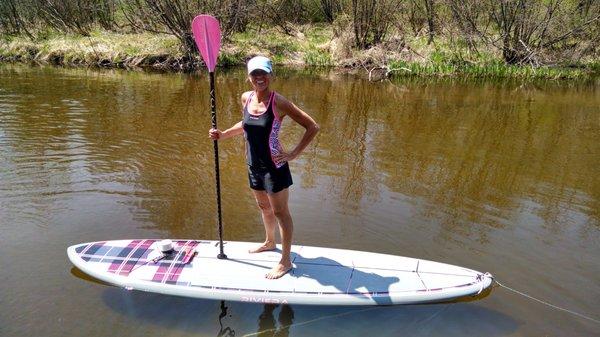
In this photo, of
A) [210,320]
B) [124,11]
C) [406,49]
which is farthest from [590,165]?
[124,11]

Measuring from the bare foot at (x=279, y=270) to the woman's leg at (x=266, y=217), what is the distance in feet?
1.21

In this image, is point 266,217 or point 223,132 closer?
point 223,132

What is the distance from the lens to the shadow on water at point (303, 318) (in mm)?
4176

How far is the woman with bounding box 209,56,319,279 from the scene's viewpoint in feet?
12.9

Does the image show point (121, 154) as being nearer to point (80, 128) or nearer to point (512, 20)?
point (80, 128)

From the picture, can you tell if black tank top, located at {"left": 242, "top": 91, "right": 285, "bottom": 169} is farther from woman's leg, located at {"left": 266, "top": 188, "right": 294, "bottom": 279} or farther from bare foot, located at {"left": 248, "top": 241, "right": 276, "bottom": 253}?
bare foot, located at {"left": 248, "top": 241, "right": 276, "bottom": 253}

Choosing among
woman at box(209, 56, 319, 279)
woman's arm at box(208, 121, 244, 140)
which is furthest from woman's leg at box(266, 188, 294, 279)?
woman's arm at box(208, 121, 244, 140)

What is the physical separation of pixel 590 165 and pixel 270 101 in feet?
25.0

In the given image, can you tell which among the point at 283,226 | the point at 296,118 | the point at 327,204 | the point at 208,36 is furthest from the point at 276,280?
the point at 327,204

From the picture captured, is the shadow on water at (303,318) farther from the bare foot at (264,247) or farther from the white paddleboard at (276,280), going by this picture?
the bare foot at (264,247)

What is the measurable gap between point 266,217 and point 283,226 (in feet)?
1.30

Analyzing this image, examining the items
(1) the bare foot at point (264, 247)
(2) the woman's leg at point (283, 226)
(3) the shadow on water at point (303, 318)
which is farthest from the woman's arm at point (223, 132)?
(3) the shadow on water at point (303, 318)

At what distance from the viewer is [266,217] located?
471cm

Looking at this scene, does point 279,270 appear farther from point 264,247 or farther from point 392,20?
point 392,20
